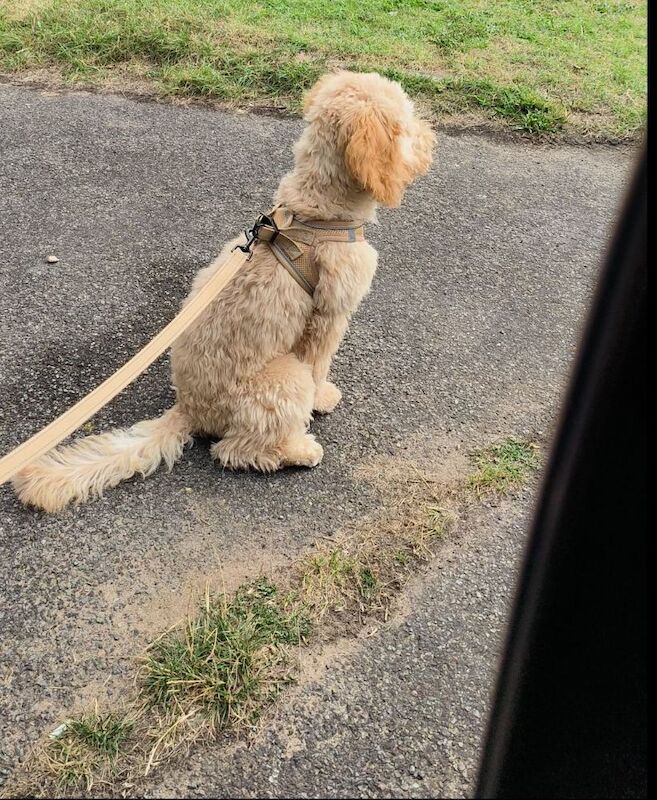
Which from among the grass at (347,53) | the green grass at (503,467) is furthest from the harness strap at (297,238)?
Answer: the grass at (347,53)

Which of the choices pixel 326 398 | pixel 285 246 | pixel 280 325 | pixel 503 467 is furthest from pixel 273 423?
pixel 503 467

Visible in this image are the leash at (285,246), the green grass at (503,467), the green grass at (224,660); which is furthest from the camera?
the green grass at (503,467)

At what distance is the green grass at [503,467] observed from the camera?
3.01 meters

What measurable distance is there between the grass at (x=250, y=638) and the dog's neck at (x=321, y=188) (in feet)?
3.82

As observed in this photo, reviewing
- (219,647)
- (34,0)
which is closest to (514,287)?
(219,647)

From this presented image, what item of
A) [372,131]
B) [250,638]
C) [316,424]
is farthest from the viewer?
[316,424]

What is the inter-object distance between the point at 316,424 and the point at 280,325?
0.70 meters

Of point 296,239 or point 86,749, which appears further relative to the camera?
point 296,239

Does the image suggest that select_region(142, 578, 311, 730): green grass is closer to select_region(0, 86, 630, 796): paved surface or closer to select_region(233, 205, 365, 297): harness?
select_region(0, 86, 630, 796): paved surface

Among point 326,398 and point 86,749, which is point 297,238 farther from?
point 86,749

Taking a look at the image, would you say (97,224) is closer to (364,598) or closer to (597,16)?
(364,598)

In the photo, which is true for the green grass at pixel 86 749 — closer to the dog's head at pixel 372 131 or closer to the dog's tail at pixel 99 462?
the dog's tail at pixel 99 462

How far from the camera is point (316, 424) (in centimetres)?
334

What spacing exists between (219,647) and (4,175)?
4333mm
